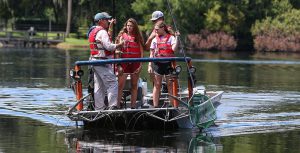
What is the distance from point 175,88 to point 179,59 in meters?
0.78

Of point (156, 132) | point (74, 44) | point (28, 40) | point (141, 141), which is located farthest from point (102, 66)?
point (28, 40)

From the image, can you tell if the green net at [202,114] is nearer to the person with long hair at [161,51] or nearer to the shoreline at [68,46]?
the person with long hair at [161,51]

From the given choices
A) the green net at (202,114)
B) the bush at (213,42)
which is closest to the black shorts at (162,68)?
the green net at (202,114)

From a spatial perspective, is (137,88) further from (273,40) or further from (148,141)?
(273,40)

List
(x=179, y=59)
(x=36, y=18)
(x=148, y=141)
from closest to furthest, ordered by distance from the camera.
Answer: (x=148, y=141)
(x=179, y=59)
(x=36, y=18)

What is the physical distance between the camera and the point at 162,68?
17.0 metres

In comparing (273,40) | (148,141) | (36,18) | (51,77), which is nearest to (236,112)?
(148,141)

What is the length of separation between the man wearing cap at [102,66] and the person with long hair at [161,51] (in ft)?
3.05

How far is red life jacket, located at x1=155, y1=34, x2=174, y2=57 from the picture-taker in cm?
1708

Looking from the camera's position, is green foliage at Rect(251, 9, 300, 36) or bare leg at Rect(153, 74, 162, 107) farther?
green foliage at Rect(251, 9, 300, 36)

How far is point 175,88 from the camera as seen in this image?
16.9m

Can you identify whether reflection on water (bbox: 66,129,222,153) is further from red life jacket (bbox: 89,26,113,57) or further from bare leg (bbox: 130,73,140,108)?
red life jacket (bbox: 89,26,113,57)

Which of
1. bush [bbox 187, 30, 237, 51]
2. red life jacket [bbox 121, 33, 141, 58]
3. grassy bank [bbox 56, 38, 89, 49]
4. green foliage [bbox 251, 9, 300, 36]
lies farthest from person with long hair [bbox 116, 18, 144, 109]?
green foliage [bbox 251, 9, 300, 36]

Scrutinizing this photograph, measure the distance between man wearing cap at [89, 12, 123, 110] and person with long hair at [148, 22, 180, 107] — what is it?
3.05 ft
